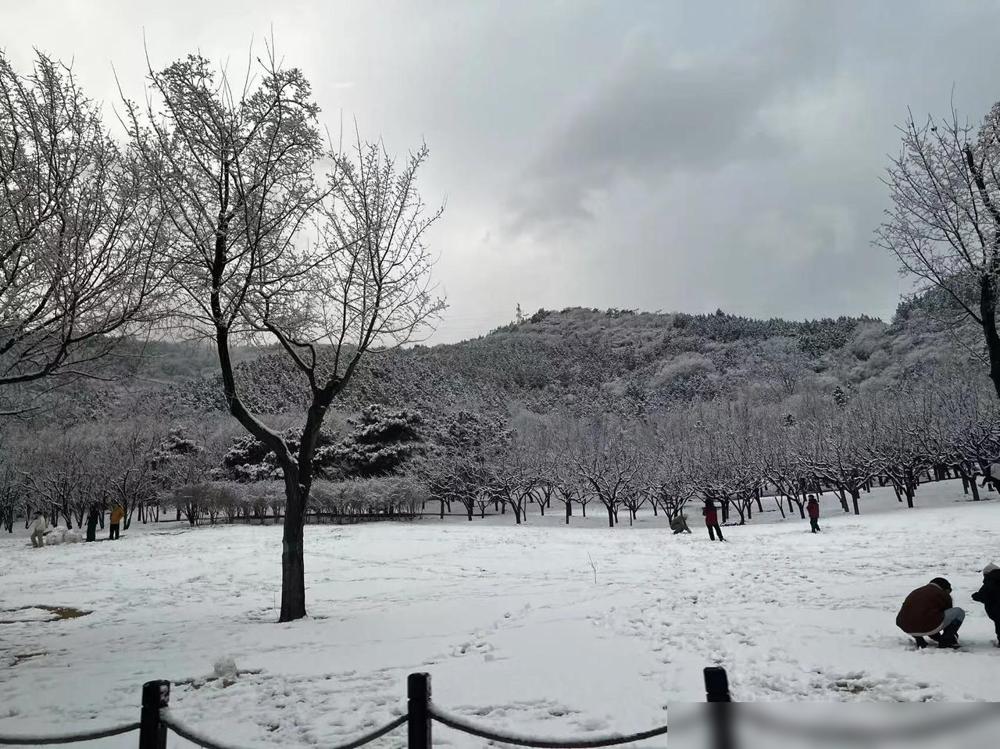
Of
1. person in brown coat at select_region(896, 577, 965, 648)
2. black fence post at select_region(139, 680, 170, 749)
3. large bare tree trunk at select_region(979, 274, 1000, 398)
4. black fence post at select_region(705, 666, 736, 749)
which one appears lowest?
person in brown coat at select_region(896, 577, 965, 648)

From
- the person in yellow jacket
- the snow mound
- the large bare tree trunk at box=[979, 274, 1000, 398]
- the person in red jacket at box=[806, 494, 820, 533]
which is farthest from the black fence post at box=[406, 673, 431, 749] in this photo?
the person in yellow jacket

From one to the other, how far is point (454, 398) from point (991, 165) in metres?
68.0

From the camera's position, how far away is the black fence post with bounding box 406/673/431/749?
3.77 m

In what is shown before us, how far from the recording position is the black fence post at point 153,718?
3.92m

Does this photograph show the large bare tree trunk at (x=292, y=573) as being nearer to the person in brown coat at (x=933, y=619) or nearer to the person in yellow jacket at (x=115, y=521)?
the person in brown coat at (x=933, y=619)

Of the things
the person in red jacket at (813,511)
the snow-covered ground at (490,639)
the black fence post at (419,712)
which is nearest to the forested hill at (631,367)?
the person in red jacket at (813,511)

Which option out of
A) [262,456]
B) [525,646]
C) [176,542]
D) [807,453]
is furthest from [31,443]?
[807,453]

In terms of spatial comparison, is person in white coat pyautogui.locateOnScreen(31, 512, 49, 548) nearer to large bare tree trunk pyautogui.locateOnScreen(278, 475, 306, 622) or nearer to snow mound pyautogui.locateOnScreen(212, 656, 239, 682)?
large bare tree trunk pyautogui.locateOnScreen(278, 475, 306, 622)

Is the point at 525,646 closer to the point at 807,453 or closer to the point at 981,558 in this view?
the point at 981,558

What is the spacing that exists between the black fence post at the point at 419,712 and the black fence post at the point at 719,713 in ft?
5.61

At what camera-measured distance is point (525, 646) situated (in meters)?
Result: 8.11

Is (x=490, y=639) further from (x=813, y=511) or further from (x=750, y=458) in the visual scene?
(x=750, y=458)

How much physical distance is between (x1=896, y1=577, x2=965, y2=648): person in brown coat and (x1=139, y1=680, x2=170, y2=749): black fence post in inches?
321

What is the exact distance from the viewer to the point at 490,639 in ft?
28.4
